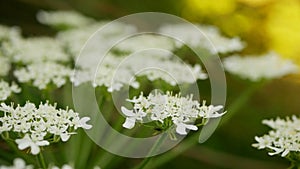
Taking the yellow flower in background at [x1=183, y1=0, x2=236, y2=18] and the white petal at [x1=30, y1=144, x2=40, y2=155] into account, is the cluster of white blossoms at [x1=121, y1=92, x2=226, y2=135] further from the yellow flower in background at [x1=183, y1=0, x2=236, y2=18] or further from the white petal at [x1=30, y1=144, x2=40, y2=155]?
the yellow flower in background at [x1=183, y1=0, x2=236, y2=18]

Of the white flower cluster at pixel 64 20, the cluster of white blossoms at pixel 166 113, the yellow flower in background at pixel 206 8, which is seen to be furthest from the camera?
the yellow flower in background at pixel 206 8

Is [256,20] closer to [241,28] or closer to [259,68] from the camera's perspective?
[241,28]

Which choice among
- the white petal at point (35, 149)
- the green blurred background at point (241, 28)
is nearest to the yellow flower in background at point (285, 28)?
the green blurred background at point (241, 28)

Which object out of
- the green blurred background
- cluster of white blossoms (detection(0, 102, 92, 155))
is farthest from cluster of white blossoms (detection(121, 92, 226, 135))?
the green blurred background

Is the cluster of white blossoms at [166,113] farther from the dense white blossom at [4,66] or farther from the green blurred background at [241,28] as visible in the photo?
the green blurred background at [241,28]

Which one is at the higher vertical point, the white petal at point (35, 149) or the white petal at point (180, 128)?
the white petal at point (180, 128)

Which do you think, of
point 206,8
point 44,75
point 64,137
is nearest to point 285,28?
point 206,8

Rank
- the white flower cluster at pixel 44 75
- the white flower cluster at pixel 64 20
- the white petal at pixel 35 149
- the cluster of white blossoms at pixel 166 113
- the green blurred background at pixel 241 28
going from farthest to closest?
the green blurred background at pixel 241 28, the white flower cluster at pixel 64 20, the white flower cluster at pixel 44 75, the cluster of white blossoms at pixel 166 113, the white petal at pixel 35 149
